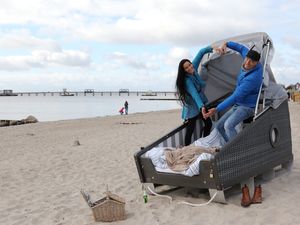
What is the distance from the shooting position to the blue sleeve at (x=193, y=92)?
591 centimetres

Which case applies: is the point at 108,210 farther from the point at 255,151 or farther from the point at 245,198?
the point at 255,151

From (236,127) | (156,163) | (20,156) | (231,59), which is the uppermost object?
(231,59)

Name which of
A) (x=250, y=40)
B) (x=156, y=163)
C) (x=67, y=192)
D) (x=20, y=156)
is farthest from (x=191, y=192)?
(x=20, y=156)

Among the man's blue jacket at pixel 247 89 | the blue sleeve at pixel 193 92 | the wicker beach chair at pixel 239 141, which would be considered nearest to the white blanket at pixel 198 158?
the wicker beach chair at pixel 239 141

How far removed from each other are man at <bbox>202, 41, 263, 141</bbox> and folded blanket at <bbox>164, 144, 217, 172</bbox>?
47 centimetres

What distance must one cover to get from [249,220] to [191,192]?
1275mm

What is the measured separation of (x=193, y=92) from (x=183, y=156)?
42.6 inches

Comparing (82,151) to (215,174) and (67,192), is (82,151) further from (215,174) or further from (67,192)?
(215,174)

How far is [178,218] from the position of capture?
183 inches

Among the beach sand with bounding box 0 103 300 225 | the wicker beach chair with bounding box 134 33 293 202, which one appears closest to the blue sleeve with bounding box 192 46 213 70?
the wicker beach chair with bounding box 134 33 293 202

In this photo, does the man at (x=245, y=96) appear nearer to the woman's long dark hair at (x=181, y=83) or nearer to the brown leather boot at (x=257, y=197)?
the woman's long dark hair at (x=181, y=83)

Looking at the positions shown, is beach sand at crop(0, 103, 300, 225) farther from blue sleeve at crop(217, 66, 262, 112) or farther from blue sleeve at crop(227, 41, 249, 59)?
blue sleeve at crop(227, 41, 249, 59)

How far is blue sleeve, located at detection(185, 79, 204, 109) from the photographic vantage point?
591cm

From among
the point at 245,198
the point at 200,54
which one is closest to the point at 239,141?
the point at 245,198
